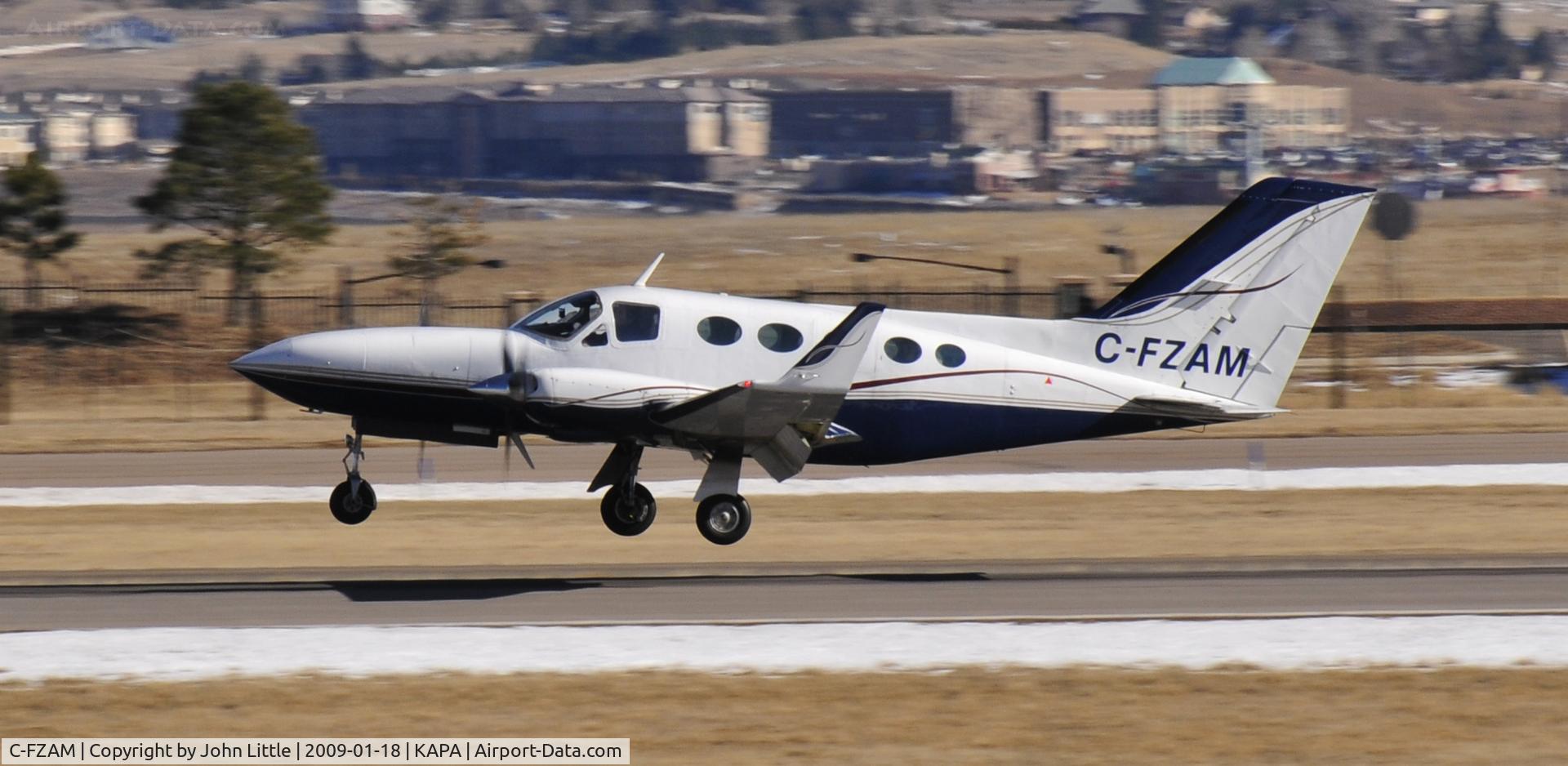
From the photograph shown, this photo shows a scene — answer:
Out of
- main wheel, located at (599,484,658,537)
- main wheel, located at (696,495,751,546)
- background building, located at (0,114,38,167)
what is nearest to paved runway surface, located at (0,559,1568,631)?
main wheel, located at (696,495,751,546)

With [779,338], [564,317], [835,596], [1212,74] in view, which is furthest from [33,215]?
[1212,74]

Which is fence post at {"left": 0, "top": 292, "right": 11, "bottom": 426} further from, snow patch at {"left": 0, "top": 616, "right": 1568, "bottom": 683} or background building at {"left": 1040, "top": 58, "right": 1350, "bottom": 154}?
background building at {"left": 1040, "top": 58, "right": 1350, "bottom": 154}

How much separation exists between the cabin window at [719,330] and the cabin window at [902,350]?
205 centimetres

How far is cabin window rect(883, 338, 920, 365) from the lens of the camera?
865 inches

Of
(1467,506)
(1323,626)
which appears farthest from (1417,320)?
(1323,626)

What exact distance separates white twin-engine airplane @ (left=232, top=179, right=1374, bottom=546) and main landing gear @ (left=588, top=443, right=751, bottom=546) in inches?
1.0

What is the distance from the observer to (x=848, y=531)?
2533 cm

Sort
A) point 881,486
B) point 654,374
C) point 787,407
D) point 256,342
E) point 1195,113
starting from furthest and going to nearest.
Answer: point 1195,113 → point 256,342 → point 881,486 → point 654,374 → point 787,407

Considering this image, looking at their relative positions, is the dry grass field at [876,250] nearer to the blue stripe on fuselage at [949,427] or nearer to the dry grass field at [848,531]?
the dry grass field at [848,531]

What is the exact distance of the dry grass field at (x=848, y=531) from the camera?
75.9 feet

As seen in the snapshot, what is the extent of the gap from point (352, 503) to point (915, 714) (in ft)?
32.8

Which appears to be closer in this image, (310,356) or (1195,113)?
(310,356)

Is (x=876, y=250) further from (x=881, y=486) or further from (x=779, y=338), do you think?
(x=779, y=338)

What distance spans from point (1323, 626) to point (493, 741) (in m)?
8.71
